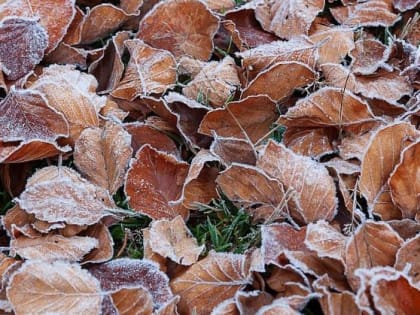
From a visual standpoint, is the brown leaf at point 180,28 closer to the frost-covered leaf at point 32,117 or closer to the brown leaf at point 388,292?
the frost-covered leaf at point 32,117

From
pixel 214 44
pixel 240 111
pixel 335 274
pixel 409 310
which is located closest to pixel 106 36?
pixel 214 44

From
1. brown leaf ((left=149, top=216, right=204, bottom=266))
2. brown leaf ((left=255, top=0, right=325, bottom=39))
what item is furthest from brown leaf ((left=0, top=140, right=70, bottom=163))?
brown leaf ((left=255, top=0, right=325, bottom=39))

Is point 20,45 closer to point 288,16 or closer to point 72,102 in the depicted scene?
point 72,102

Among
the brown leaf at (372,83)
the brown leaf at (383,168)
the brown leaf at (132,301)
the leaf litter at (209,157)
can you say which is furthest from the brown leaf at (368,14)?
the brown leaf at (132,301)

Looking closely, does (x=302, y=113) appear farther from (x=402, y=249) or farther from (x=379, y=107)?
(x=402, y=249)

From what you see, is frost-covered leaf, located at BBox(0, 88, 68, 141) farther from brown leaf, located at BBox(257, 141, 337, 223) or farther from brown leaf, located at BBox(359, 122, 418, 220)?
brown leaf, located at BBox(359, 122, 418, 220)

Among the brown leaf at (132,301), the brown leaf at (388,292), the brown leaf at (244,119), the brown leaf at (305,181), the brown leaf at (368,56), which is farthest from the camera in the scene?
the brown leaf at (368,56)
